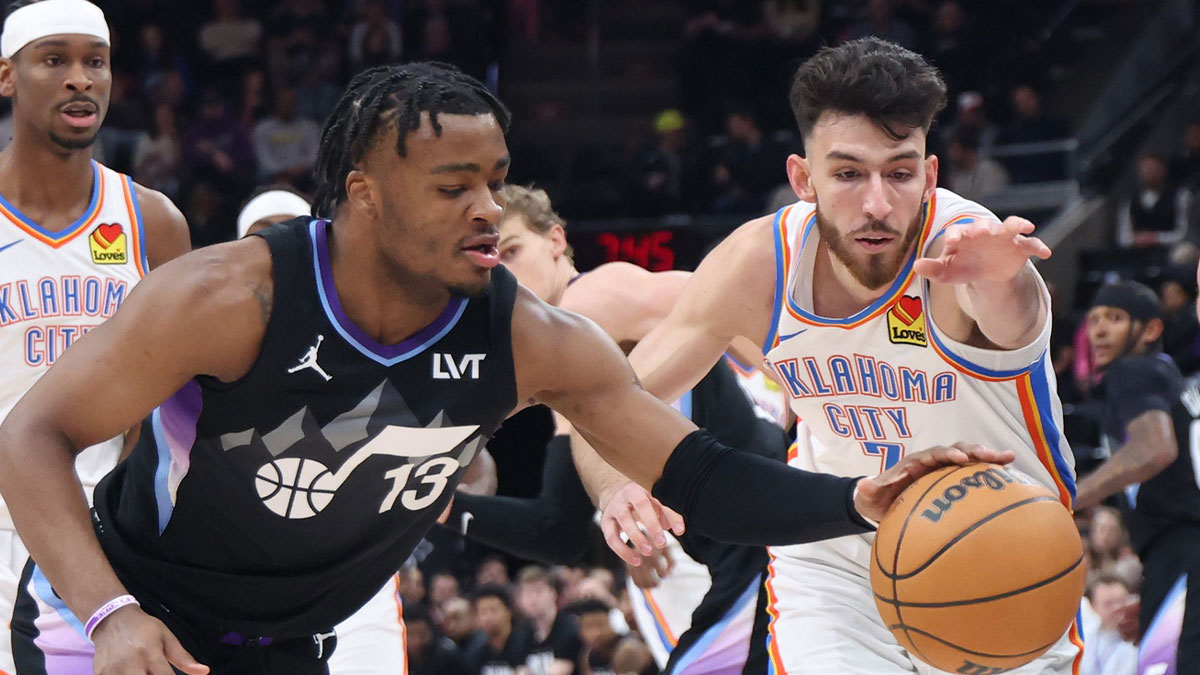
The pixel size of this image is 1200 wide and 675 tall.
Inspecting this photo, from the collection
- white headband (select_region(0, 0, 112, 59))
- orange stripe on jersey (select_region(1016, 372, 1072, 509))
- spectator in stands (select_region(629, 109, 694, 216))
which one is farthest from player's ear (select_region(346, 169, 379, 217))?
spectator in stands (select_region(629, 109, 694, 216))

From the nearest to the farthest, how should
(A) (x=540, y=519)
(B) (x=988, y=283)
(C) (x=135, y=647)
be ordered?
(C) (x=135, y=647) → (B) (x=988, y=283) → (A) (x=540, y=519)

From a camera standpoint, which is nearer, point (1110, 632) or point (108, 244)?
point (108, 244)

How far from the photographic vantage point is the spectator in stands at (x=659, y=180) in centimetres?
1402

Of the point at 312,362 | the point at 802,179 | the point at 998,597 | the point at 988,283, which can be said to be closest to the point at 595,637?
the point at 802,179

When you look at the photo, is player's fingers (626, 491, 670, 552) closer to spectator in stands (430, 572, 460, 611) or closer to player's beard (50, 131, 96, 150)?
player's beard (50, 131, 96, 150)

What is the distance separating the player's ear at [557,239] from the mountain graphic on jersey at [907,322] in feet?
7.12

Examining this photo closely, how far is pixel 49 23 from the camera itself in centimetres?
510

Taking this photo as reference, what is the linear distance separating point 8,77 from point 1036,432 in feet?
10.8

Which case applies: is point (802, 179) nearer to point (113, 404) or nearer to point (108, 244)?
point (113, 404)

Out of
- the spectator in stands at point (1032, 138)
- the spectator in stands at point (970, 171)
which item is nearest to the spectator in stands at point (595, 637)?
the spectator in stands at point (970, 171)

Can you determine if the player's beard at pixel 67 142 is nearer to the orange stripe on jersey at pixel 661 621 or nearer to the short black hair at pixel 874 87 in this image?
the short black hair at pixel 874 87

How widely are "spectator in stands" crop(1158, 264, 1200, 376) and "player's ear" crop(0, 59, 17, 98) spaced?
7.88 meters

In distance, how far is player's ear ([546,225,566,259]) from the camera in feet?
20.1

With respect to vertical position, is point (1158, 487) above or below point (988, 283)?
below
